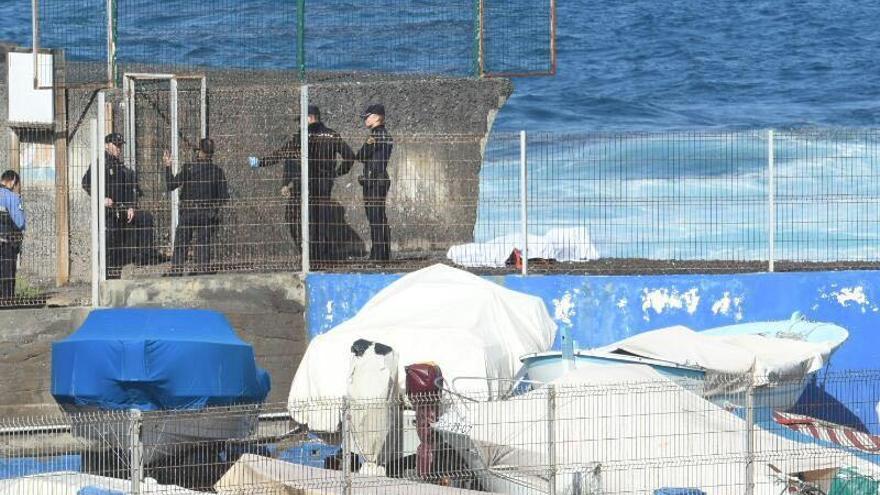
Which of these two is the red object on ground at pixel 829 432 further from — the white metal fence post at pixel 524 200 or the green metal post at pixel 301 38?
the green metal post at pixel 301 38

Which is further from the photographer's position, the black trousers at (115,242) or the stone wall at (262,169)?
the stone wall at (262,169)

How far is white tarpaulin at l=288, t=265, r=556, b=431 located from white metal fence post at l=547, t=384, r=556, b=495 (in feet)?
5.33

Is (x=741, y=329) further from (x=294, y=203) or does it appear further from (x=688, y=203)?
(x=294, y=203)

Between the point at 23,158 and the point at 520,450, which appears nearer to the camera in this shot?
the point at 520,450

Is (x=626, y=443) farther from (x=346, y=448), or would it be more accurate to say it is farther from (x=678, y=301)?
(x=678, y=301)

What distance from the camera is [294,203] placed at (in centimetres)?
1848

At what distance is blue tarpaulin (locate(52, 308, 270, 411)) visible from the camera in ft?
48.7

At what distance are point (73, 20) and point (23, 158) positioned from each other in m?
2.37

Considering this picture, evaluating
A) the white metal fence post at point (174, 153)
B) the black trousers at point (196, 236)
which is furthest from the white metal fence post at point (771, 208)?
the white metal fence post at point (174, 153)

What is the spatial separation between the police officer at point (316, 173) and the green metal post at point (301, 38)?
2329 mm

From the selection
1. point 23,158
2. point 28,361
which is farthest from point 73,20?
point 28,361

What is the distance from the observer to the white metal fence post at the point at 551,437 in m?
13.2

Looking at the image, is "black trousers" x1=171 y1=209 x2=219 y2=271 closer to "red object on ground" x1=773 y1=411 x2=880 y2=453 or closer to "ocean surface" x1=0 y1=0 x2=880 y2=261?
"ocean surface" x1=0 y1=0 x2=880 y2=261

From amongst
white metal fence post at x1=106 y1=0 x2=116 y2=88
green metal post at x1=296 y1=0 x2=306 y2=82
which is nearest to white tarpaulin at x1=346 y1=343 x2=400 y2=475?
white metal fence post at x1=106 y1=0 x2=116 y2=88
